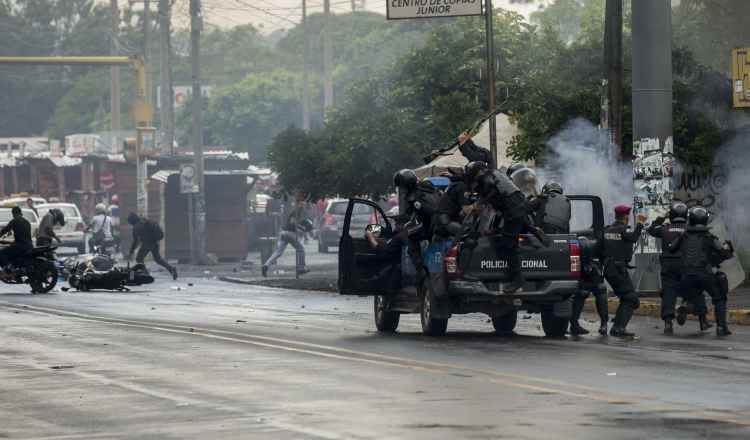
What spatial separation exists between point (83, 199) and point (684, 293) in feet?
196

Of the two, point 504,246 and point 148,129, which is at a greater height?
point 148,129

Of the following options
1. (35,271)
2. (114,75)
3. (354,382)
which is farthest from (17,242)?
(114,75)

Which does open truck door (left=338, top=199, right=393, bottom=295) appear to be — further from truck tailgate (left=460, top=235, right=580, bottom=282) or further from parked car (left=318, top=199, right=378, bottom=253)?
parked car (left=318, top=199, right=378, bottom=253)

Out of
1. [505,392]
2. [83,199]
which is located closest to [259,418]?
[505,392]

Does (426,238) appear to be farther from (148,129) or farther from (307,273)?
(148,129)

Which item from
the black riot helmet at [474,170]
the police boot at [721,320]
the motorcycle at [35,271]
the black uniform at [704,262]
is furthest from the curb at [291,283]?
the black riot helmet at [474,170]

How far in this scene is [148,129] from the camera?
50.2m

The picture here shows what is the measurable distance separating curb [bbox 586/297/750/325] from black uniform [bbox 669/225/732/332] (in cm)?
223

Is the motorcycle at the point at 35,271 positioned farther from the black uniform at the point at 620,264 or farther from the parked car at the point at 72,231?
the parked car at the point at 72,231

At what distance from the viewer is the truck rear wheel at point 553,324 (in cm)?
1841

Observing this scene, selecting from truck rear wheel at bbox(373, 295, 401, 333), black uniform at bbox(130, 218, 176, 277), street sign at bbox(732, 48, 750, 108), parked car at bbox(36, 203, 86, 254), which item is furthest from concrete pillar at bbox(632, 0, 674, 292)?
parked car at bbox(36, 203, 86, 254)

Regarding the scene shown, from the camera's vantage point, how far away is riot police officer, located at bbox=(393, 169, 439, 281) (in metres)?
18.0

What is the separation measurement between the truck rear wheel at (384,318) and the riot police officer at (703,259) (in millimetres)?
3335

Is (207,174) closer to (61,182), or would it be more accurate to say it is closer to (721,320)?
(721,320)
